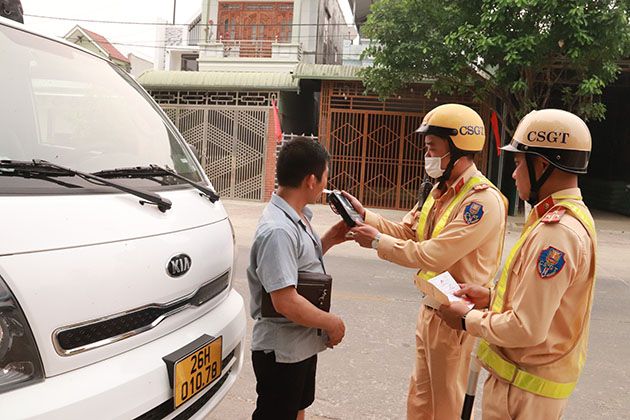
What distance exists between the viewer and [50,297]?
141cm

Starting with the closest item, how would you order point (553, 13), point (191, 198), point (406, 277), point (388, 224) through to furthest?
1. point (191, 198)
2. point (388, 224)
3. point (406, 277)
4. point (553, 13)

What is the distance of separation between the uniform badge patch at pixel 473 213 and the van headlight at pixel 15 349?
173cm

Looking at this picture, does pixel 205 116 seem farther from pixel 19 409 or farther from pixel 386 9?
pixel 19 409

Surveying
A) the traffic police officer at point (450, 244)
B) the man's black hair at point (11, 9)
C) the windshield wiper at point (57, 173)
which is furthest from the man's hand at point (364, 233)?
the man's black hair at point (11, 9)

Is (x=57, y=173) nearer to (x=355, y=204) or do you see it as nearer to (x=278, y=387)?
(x=278, y=387)

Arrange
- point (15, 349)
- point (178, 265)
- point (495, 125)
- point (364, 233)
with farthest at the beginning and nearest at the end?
point (495, 125)
point (364, 233)
point (178, 265)
point (15, 349)

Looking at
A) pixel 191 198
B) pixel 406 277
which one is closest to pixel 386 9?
pixel 406 277

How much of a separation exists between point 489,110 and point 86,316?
13093 millimetres

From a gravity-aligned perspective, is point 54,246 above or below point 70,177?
below

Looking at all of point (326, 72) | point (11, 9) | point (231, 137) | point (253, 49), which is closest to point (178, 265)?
point (11, 9)

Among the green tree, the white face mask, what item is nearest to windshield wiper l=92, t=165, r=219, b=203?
the white face mask

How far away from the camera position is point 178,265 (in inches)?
73.9

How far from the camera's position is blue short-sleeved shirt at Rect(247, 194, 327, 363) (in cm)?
198

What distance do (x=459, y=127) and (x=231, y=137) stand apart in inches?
485
